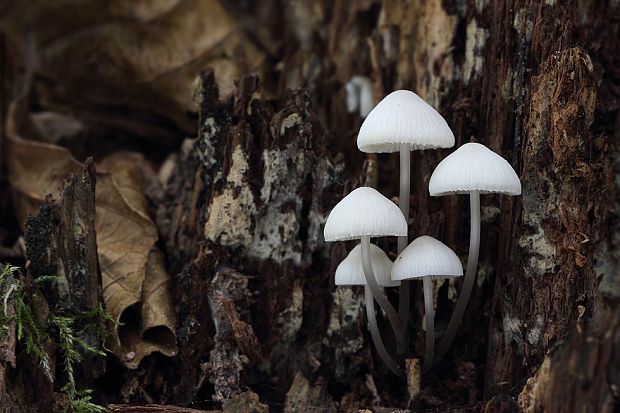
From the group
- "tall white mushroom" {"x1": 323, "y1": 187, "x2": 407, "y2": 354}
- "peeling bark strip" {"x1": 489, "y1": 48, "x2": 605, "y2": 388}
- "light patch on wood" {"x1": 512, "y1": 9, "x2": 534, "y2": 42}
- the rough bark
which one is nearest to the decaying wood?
the rough bark

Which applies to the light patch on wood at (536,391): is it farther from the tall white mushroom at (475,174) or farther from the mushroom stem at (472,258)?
the tall white mushroom at (475,174)

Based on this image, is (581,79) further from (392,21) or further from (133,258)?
(133,258)

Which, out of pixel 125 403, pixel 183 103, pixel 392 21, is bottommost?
pixel 125 403

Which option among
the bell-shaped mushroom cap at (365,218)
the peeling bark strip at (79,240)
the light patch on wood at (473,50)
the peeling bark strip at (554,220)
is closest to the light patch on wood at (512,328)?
the peeling bark strip at (554,220)

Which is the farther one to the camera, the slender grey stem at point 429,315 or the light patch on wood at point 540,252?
the slender grey stem at point 429,315

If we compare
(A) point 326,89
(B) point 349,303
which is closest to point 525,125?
(B) point 349,303

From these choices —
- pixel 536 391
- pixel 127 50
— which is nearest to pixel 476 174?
pixel 536 391

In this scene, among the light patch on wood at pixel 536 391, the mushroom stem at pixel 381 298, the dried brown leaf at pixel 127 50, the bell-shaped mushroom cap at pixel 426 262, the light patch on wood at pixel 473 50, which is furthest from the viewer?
the dried brown leaf at pixel 127 50
